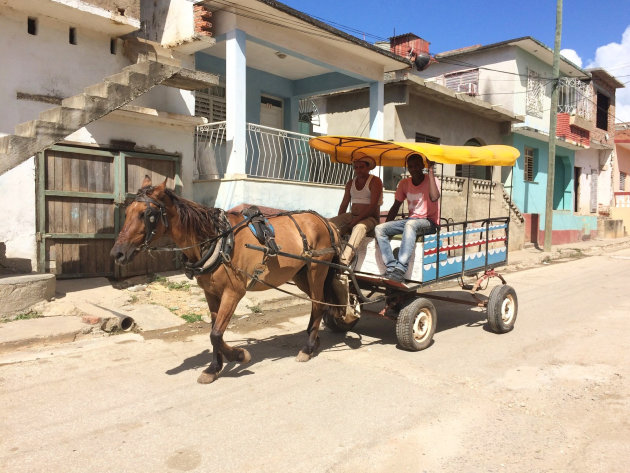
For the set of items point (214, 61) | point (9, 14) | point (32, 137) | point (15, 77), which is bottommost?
point (32, 137)

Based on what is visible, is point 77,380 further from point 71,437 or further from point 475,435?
point 475,435

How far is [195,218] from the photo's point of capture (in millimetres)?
4234

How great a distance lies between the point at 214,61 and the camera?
1106 cm

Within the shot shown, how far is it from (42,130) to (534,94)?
1884cm

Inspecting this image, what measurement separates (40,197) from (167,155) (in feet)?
7.59

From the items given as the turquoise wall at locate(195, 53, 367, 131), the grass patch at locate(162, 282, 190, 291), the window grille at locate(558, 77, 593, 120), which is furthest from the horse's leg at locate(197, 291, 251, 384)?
the window grille at locate(558, 77, 593, 120)

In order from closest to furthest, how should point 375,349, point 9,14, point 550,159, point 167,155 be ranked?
1. point 375,349
2. point 9,14
3. point 167,155
4. point 550,159

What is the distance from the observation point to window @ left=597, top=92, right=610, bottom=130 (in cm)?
2603

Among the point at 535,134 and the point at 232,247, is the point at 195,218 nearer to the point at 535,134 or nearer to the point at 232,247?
the point at 232,247

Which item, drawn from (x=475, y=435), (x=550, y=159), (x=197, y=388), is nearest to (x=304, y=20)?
(x=197, y=388)

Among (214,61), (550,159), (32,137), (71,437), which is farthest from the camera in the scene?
(550,159)

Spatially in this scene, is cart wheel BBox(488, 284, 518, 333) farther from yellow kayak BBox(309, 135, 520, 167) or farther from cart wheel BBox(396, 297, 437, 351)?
yellow kayak BBox(309, 135, 520, 167)

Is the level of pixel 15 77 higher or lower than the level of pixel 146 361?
higher

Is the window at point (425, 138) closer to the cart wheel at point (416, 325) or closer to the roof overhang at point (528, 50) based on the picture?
the roof overhang at point (528, 50)
